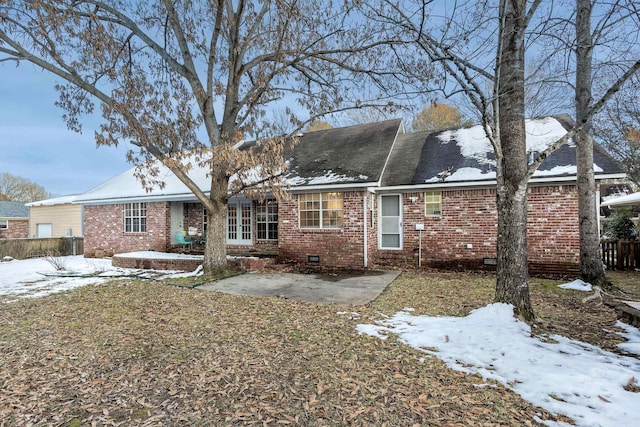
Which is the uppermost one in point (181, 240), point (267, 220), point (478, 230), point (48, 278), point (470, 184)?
point (470, 184)

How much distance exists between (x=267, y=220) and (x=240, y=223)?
1.29 meters

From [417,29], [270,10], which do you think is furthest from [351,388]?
[270,10]

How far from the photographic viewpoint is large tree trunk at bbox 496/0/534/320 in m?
4.90

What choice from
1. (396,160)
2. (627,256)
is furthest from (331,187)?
(627,256)

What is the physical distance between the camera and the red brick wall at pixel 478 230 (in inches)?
345

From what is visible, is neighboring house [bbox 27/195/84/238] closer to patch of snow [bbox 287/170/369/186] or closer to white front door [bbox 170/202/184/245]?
white front door [bbox 170/202/184/245]

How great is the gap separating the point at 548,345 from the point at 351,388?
2.67 meters

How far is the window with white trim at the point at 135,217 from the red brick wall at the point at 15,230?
2030cm

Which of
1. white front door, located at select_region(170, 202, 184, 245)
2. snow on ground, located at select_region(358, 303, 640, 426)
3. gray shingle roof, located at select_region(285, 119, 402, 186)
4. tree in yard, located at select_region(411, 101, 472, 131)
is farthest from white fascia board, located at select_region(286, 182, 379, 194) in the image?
tree in yard, located at select_region(411, 101, 472, 131)

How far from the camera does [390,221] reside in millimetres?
10844

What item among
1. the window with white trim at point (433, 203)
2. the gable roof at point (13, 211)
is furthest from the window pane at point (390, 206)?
the gable roof at point (13, 211)

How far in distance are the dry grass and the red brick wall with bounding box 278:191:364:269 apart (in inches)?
163

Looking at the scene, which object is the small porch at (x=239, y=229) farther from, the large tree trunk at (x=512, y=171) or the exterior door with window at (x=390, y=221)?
the large tree trunk at (x=512, y=171)

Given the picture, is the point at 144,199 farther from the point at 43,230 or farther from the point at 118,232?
the point at 43,230
